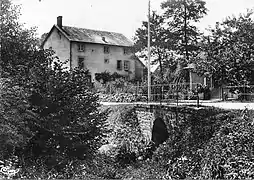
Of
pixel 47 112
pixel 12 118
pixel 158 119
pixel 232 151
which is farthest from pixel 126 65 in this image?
pixel 232 151

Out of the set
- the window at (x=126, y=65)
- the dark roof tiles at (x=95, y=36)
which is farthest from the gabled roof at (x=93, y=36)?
the window at (x=126, y=65)

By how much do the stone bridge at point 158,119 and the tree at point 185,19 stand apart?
15.9m

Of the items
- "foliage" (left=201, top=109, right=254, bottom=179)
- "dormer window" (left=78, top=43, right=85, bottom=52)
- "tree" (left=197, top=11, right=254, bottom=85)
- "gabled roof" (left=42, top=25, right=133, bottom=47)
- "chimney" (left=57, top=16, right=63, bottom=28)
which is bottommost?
"foliage" (left=201, top=109, right=254, bottom=179)

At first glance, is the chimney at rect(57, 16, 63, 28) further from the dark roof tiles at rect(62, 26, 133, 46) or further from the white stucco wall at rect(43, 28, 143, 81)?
the white stucco wall at rect(43, 28, 143, 81)

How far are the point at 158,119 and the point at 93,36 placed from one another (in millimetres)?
27564

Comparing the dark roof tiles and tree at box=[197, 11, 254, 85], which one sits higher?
the dark roof tiles

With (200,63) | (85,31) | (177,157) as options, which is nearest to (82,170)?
(177,157)

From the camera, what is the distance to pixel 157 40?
32.9 meters

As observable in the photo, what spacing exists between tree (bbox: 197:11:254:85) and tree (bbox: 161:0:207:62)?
375 inches

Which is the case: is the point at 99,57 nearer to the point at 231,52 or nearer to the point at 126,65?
the point at 126,65

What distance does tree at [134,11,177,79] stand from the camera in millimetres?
32312

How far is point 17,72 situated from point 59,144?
2.68m

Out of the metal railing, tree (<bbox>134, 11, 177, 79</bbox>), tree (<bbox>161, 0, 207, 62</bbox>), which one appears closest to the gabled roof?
tree (<bbox>134, 11, 177, 79</bbox>)

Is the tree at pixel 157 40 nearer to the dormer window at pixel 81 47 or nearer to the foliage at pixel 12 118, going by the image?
the dormer window at pixel 81 47
